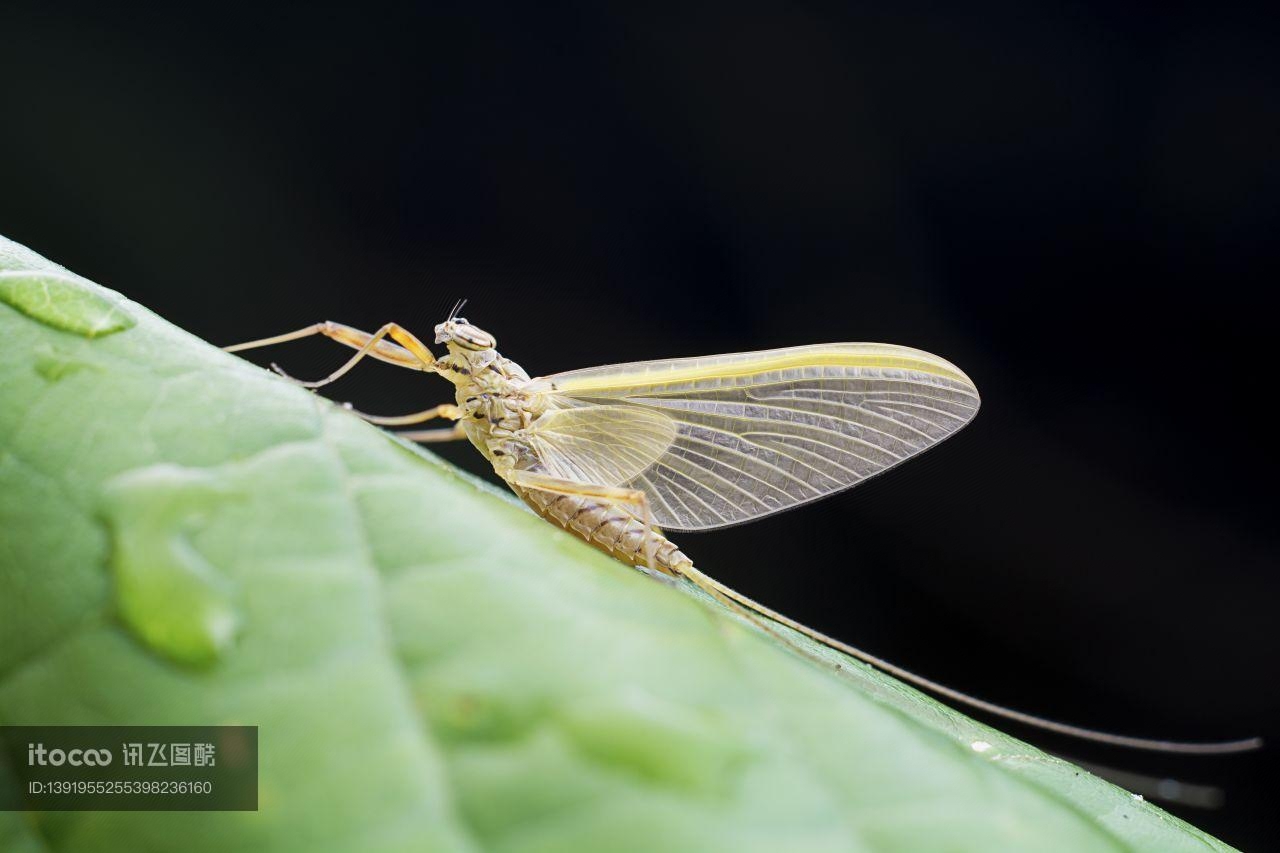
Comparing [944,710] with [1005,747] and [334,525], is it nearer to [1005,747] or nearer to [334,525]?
[1005,747]

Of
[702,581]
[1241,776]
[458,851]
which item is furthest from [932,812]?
[1241,776]

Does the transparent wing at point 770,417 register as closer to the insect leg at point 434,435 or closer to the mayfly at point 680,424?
the mayfly at point 680,424

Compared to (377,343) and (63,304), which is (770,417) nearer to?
(377,343)

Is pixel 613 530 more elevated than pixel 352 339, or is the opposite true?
pixel 352 339

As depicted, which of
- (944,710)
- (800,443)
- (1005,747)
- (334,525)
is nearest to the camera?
(334,525)

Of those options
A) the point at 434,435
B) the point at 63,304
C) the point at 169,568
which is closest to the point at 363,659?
the point at 169,568

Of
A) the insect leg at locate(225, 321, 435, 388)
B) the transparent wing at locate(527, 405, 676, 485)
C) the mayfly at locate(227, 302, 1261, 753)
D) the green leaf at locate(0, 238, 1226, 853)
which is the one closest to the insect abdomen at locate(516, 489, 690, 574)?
the mayfly at locate(227, 302, 1261, 753)

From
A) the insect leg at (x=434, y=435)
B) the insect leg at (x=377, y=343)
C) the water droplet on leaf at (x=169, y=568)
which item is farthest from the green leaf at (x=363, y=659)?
the insect leg at (x=377, y=343)
